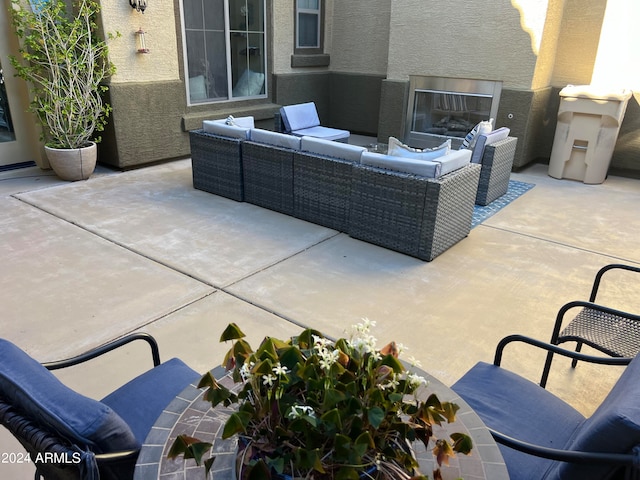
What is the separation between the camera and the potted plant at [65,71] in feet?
16.4

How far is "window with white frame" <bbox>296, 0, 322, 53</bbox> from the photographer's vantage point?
793cm

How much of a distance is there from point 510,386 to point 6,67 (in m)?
6.34

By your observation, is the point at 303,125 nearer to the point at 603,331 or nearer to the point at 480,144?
the point at 480,144

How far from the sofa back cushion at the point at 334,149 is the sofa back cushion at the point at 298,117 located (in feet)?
7.94

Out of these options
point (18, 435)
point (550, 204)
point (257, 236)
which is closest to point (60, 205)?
point (257, 236)

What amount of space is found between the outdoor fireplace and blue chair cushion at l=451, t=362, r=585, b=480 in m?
5.72

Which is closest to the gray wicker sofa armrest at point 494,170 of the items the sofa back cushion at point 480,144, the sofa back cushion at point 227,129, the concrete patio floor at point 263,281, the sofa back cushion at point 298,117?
the sofa back cushion at point 480,144

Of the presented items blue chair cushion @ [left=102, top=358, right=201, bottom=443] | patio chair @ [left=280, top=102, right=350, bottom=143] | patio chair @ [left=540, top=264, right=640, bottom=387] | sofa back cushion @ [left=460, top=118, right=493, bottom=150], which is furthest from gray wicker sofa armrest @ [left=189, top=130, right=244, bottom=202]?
patio chair @ [left=540, top=264, right=640, bottom=387]

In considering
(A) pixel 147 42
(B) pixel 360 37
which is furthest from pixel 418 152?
(B) pixel 360 37

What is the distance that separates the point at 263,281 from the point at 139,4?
4.30 m

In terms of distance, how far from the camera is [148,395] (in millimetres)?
1621

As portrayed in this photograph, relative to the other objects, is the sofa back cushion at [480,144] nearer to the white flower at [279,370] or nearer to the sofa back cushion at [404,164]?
the sofa back cushion at [404,164]

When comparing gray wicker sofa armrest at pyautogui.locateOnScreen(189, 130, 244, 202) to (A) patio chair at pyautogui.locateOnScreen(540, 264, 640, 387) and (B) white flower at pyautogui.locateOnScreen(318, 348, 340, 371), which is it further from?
(B) white flower at pyautogui.locateOnScreen(318, 348, 340, 371)

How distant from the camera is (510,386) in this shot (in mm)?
1697
